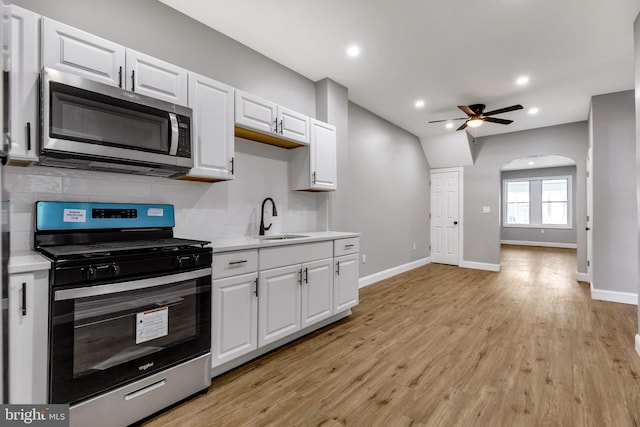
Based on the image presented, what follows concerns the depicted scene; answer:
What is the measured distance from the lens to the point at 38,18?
1.65 m

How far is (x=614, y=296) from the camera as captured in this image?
4.15m

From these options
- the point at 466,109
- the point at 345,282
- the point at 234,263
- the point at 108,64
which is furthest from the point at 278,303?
the point at 466,109

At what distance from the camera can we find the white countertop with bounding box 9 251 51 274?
137 centimetres

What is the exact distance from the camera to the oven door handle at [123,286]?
1484mm

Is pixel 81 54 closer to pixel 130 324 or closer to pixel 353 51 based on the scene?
pixel 130 324

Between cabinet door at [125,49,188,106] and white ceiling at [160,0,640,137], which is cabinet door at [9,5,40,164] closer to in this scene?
cabinet door at [125,49,188,106]

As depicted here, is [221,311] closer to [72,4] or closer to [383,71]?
[72,4]

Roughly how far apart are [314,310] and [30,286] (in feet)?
6.75

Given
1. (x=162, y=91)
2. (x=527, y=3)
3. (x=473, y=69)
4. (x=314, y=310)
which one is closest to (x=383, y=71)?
(x=473, y=69)

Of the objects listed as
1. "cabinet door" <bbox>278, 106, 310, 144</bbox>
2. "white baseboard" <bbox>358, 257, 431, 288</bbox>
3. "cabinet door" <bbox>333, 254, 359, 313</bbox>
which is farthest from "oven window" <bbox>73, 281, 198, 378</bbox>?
"white baseboard" <bbox>358, 257, 431, 288</bbox>

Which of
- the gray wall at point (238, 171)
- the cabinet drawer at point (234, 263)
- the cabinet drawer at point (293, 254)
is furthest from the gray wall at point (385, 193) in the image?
the cabinet drawer at point (234, 263)

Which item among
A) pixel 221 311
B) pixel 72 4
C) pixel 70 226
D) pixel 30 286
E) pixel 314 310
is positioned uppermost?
pixel 72 4

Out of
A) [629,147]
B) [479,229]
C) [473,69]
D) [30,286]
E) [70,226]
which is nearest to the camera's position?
[30,286]

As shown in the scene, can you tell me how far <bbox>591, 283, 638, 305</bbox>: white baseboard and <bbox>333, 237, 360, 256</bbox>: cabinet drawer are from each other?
357cm
